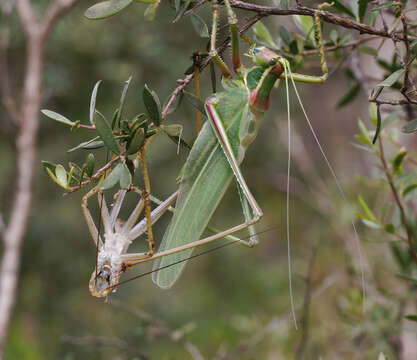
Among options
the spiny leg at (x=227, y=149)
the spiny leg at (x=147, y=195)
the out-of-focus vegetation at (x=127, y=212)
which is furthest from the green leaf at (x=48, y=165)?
the out-of-focus vegetation at (x=127, y=212)

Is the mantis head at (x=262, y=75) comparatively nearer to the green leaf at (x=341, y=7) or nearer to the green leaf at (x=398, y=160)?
the green leaf at (x=341, y=7)

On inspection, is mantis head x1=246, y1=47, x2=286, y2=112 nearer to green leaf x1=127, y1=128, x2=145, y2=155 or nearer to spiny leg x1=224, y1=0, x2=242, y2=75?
spiny leg x1=224, y1=0, x2=242, y2=75

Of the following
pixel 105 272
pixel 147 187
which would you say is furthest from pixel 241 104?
pixel 105 272

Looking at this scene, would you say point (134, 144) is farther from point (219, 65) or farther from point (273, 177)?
point (273, 177)

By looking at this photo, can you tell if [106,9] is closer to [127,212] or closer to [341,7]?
[341,7]

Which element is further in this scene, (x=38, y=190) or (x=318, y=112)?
(x=318, y=112)

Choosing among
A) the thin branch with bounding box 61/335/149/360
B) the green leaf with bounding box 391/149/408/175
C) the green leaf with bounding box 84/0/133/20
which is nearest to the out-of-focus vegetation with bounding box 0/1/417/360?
the thin branch with bounding box 61/335/149/360

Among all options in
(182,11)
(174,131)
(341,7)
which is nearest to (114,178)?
(174,131)
